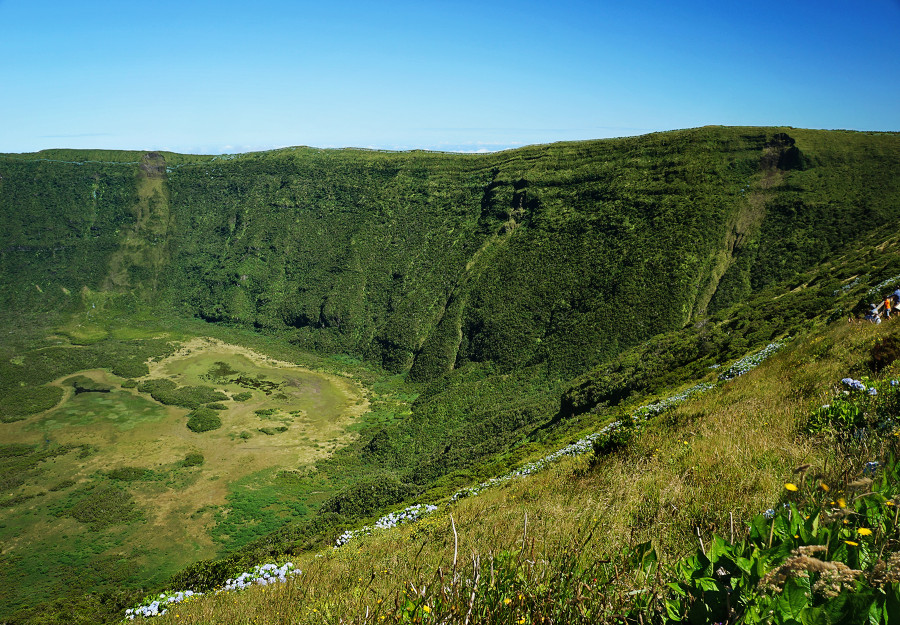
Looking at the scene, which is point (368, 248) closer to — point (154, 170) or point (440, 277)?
point (440, 277)

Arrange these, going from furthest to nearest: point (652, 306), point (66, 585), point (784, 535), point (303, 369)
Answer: point (303, 369) → point (652, 306) → point (66, 585) → point (784, 535)

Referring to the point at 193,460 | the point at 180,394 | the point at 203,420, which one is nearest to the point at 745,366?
the point at 193,460

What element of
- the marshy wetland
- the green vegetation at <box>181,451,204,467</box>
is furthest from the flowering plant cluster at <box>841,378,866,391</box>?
the green vegetation at <box>181,451,204,467</box>

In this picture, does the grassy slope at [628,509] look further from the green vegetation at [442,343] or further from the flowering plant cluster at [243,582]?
the flowering plant cluster at [243,582]

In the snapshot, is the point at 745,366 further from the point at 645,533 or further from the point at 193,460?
the point at 193,460

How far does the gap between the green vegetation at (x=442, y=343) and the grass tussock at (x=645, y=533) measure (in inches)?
2.2

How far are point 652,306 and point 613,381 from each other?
21.0 metres

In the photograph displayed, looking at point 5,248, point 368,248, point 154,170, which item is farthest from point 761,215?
point 5,248

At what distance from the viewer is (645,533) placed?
416cm

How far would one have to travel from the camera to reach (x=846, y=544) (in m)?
2.25

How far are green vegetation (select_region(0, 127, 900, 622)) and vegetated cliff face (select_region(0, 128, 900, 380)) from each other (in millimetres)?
454

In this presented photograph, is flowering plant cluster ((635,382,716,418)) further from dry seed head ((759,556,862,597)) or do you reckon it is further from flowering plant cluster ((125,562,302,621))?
dry seed head ((759,556,862,597))

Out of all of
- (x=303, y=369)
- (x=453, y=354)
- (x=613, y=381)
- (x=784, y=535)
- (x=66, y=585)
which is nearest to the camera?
(x=784, y=535)

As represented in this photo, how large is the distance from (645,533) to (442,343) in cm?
6735
